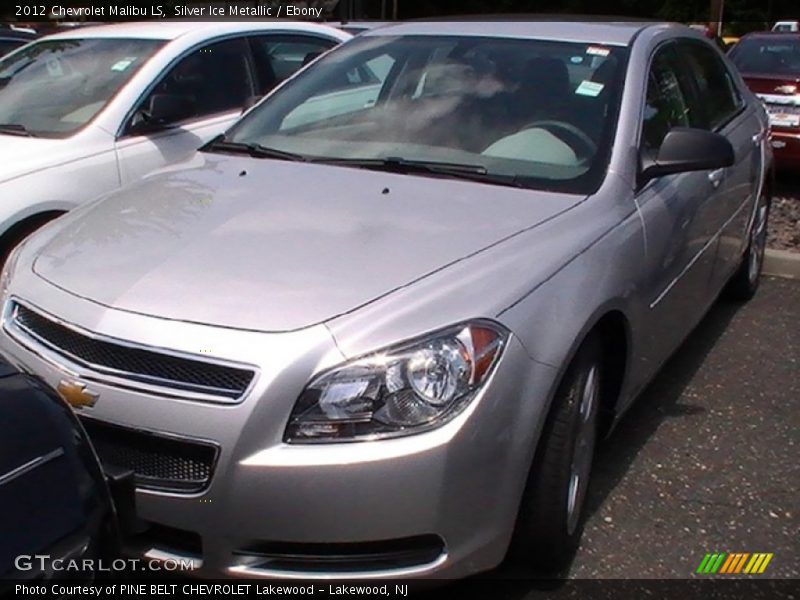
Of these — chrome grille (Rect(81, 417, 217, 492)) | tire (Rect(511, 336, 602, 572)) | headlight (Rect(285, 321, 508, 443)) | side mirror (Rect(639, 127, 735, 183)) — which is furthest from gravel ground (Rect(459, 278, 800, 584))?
side mirror (Rect(639, 127, 735, 183))

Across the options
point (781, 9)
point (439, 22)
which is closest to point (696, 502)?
point (439, 22)

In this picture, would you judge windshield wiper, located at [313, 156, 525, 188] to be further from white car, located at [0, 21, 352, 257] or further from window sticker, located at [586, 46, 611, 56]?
white car, located at [0, 21, 352, 257]

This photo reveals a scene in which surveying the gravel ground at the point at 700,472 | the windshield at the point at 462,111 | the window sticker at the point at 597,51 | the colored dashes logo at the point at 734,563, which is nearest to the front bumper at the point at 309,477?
the gravel ground at the point at 700,472

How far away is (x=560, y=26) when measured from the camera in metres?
4.14

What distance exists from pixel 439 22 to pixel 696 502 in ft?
7.80

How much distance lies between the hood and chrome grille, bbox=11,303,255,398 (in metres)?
0.12

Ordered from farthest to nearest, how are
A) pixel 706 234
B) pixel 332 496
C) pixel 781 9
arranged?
pixel 781 9 → pixel 706 234 → pixel 332 496

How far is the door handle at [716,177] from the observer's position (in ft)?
13.6

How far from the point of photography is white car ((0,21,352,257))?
14.9 feet

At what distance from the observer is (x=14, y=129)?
497 cm

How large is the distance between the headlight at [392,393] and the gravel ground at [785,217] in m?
5.01

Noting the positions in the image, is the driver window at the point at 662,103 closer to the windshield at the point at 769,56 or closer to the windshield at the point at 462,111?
the windshield at the point at 462,111

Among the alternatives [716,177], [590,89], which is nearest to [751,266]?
[716,177]

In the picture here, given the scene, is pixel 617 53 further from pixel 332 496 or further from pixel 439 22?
pixel 332 496
